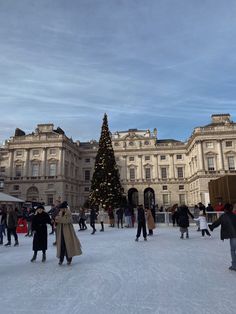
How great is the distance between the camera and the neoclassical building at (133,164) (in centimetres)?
4653

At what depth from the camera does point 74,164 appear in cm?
5500

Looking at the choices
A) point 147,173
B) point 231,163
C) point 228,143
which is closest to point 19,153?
point 147,173

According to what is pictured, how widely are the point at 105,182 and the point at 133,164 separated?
2845 cm

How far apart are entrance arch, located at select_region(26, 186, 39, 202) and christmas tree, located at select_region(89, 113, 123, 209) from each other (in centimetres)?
2401

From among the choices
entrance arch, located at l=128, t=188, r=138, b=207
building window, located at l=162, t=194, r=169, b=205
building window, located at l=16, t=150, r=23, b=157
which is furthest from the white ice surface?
entrance arch, located at l=128, t=188, r=138, b=207

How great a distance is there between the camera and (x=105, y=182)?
91.2 feet

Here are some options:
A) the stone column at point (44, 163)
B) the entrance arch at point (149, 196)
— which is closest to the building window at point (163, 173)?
the entrance arch at point (149, 196)

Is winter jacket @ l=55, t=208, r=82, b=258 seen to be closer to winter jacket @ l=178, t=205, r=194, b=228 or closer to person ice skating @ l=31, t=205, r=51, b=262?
person ice skating @ l=31, t=205, r=51, b=262

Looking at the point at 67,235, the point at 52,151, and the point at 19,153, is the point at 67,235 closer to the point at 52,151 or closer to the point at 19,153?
the point at 52,151

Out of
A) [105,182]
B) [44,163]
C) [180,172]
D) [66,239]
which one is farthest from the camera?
[180,172]

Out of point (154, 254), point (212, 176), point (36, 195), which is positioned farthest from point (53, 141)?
point (154, 254)

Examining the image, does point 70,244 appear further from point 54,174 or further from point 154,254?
point 54,174

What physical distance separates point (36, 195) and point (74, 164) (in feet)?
32.9

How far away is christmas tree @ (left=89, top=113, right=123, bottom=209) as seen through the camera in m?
27.3
